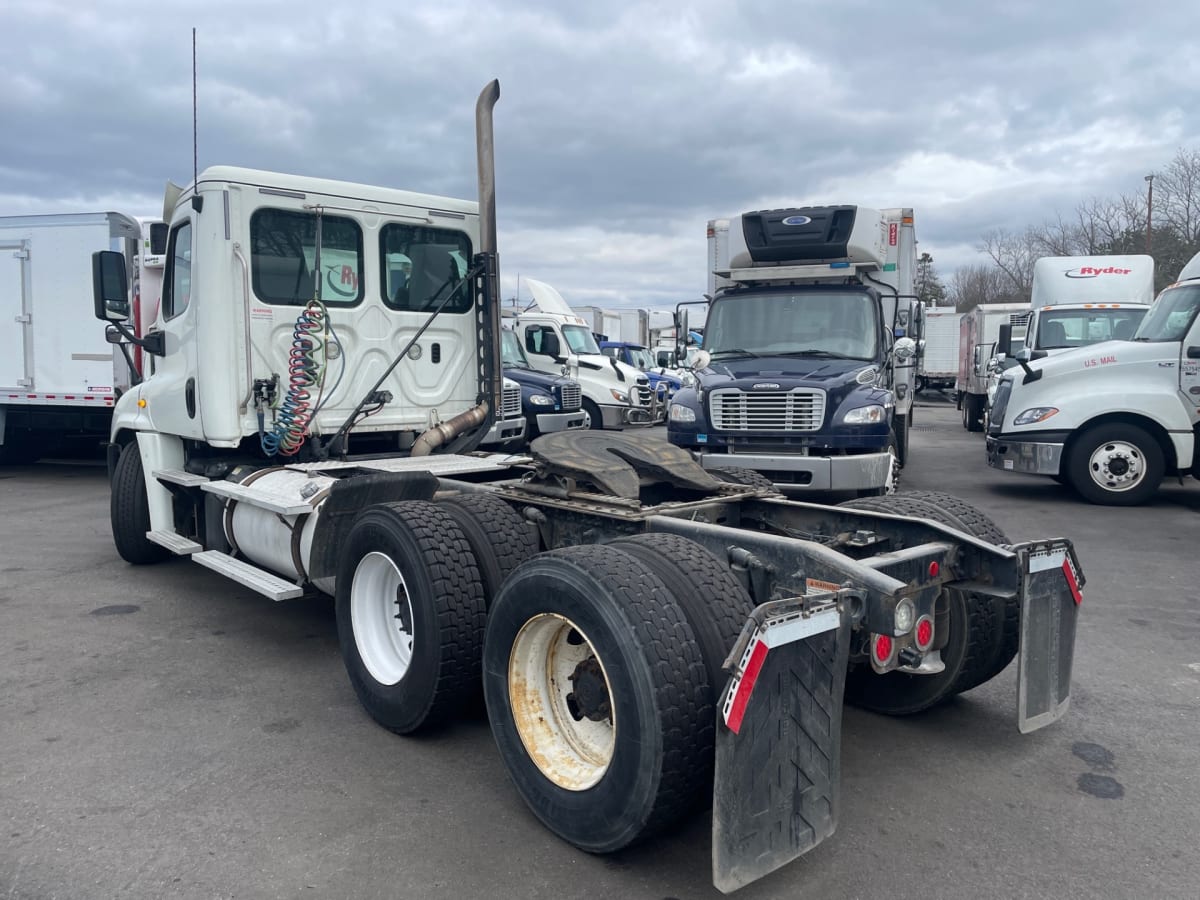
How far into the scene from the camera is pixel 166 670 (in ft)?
16.3

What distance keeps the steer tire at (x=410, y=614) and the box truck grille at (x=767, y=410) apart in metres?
5.23

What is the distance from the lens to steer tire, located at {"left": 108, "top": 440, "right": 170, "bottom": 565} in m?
7.05

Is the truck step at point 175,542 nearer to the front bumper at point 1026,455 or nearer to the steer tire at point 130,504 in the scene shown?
the steer tire at point 130,504

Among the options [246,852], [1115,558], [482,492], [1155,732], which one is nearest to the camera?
[246,852]

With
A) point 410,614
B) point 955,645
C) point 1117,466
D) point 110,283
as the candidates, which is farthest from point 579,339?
point 955,645

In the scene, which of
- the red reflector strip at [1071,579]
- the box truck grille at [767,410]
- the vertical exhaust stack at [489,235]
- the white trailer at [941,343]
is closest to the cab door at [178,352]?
the vertical exhaust stack at [489,235]

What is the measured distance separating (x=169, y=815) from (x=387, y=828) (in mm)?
834

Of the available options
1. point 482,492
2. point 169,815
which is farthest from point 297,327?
point 169,815

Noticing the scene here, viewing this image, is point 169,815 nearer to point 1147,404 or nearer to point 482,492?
point 482,492

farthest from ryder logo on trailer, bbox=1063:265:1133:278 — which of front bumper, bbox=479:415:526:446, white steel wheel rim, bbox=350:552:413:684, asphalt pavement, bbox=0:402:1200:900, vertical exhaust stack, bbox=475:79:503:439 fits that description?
white steel wheel rim, bbox=350:552:413:684

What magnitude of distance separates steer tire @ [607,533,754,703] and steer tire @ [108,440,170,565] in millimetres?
5124

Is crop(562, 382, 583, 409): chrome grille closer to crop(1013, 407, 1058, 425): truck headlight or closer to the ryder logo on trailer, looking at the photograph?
crop(1013, 407, 1058, 425): truck headlight

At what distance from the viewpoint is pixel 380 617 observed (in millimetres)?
4441

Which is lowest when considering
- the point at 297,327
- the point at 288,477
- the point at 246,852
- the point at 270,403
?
the point at 246,852
